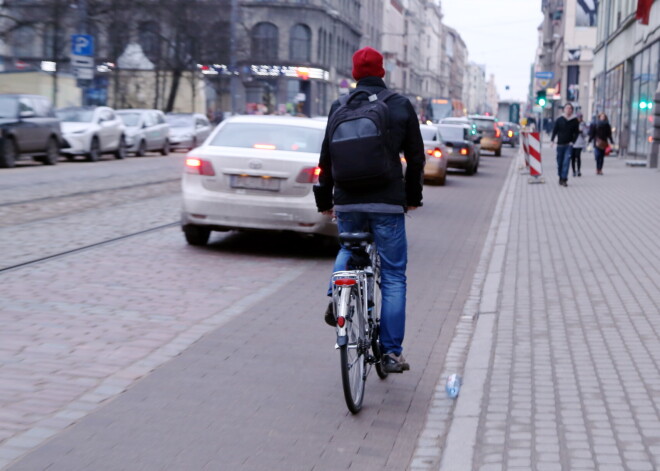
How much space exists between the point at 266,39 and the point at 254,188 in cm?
6471

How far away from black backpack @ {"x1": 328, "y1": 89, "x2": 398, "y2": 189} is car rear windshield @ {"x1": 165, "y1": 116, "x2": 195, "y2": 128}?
119ft

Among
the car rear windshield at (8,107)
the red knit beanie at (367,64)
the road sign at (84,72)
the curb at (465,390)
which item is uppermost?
the road sign at (84,72)

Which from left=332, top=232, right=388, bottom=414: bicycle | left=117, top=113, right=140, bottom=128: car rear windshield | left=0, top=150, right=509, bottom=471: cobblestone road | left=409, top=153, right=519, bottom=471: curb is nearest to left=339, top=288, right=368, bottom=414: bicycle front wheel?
left=332, top=232, right=388, bottom=414: bicycle

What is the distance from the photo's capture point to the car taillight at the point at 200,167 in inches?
448

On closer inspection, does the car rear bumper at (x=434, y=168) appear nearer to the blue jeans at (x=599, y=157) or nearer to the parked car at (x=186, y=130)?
the blue jeans at (x=599, y=157)

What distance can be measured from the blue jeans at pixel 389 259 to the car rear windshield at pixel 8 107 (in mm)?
21589

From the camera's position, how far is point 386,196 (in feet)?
18.4

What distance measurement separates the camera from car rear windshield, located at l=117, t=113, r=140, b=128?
35531 mm

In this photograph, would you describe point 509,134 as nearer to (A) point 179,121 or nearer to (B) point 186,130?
(A) point 179,121

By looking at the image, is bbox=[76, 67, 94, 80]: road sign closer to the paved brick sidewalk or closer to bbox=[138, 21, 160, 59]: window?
bbox=[138, 21, 160, 59]: window

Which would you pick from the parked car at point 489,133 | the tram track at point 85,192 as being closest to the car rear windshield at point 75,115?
the tram track at point 85,192

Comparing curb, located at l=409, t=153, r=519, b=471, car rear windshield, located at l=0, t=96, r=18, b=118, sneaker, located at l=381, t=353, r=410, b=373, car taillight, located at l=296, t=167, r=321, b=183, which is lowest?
curb, located at l=409, t=153, r=519, b=471

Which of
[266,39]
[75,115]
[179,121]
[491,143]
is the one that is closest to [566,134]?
[75,115]

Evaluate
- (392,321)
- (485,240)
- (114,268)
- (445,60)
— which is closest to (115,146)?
(485,240)
